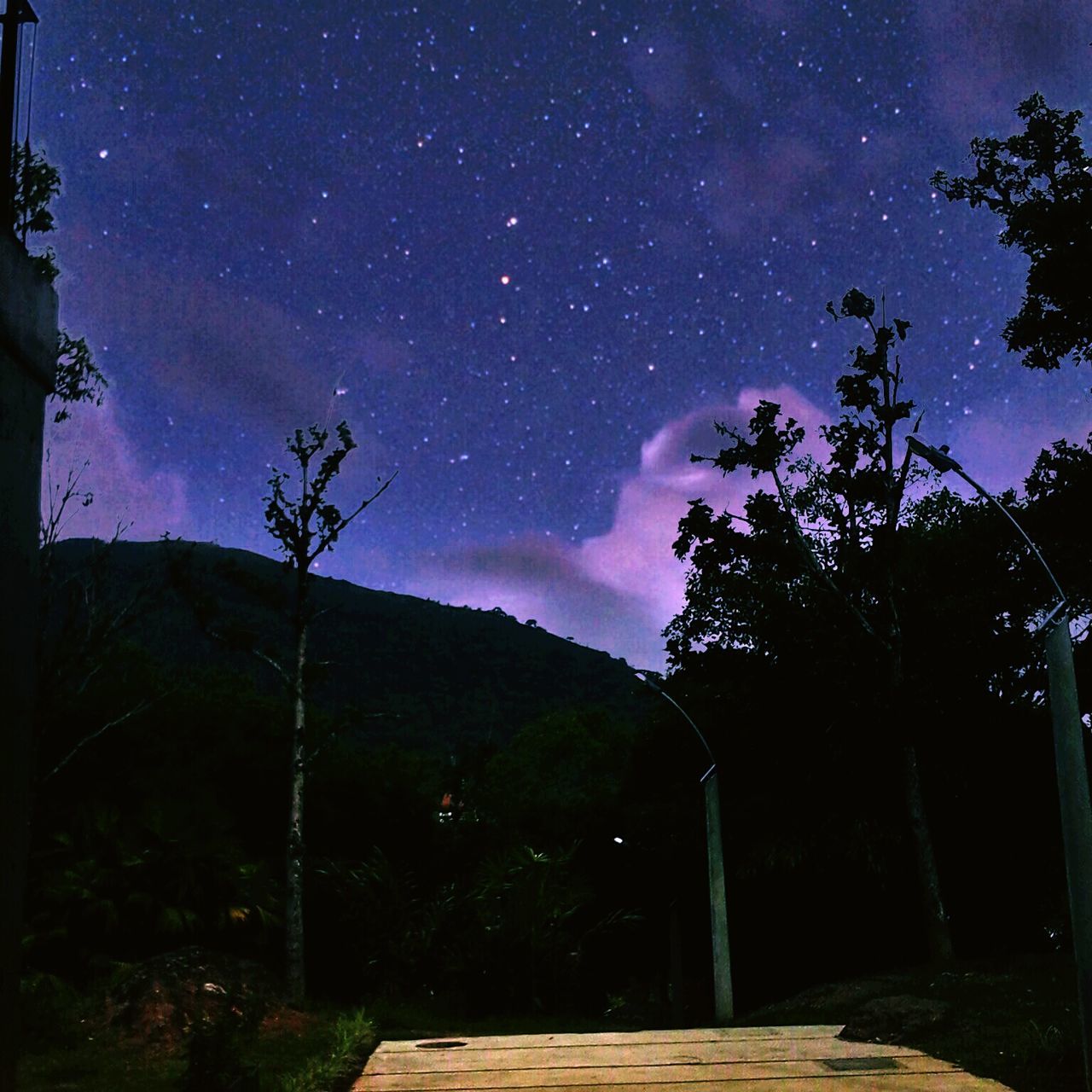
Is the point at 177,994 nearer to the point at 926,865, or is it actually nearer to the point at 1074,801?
the point at 1074,801

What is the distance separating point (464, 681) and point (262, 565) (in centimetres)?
5687

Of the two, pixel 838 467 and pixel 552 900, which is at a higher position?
pixel 838 467

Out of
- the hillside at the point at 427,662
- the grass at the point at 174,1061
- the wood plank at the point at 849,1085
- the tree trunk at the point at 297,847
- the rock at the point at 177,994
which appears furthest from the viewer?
the hillside at the point at 427,662

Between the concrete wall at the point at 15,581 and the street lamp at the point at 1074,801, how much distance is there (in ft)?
24.6

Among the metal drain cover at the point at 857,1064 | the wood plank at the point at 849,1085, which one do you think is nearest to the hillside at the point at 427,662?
the metal drain cover at the point at 857,1064

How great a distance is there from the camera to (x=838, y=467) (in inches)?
1027

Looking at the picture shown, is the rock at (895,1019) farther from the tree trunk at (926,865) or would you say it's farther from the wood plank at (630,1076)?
the tree trunk at (926,865)

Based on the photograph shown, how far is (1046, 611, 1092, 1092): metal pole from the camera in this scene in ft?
27.1

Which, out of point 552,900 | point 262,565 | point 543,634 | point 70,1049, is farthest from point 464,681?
point 70,1049

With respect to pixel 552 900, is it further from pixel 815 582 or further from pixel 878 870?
pixel 815 582

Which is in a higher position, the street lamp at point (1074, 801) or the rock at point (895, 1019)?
the street lamp at point (1074, 801)

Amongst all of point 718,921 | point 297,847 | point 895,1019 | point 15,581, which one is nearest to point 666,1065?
point 895,1019

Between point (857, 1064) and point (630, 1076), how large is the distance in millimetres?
1819

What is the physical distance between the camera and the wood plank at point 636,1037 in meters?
9.88
